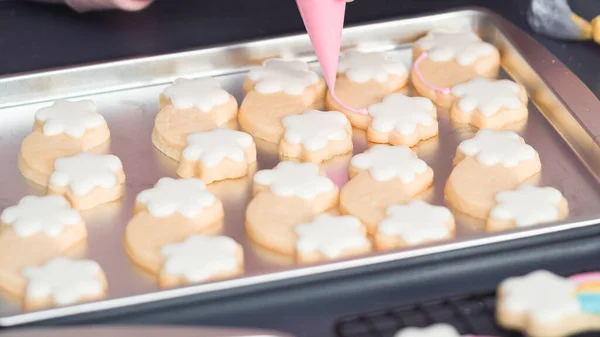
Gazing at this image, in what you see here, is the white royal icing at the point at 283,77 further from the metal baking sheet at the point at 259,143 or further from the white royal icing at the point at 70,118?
the white royal icing at the point at 70,118

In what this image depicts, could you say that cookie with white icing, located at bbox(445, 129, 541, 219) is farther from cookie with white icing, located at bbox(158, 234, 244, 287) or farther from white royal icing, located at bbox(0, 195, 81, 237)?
white royal icing, located at bbox(0, 195, 81, 237)

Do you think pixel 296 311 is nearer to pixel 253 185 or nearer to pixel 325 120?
pixel 253 185

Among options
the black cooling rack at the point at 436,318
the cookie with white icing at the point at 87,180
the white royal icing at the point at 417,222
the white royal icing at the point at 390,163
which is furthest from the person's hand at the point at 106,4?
the black cooling rack at the point at 436,318

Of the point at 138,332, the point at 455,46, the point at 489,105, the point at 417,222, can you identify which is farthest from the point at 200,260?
the point at 455,46

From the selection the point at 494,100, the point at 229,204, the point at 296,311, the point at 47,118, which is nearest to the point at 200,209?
the point at 229,204

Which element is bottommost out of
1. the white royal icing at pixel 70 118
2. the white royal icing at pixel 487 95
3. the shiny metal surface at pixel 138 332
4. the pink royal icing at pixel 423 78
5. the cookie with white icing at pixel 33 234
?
the pink royal icing at pixel 423 78

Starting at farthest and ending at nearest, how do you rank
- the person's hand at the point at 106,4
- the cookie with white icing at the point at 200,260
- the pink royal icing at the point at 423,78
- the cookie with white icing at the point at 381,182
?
the person's hand at the point at 106,4, the pink royal icing at the point at 423,78, the cookie with white icing at the point at 381,182, the cookie with white icing at the point at 200,260

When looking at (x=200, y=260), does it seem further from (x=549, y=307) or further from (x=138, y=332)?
(x=549, y=307)
